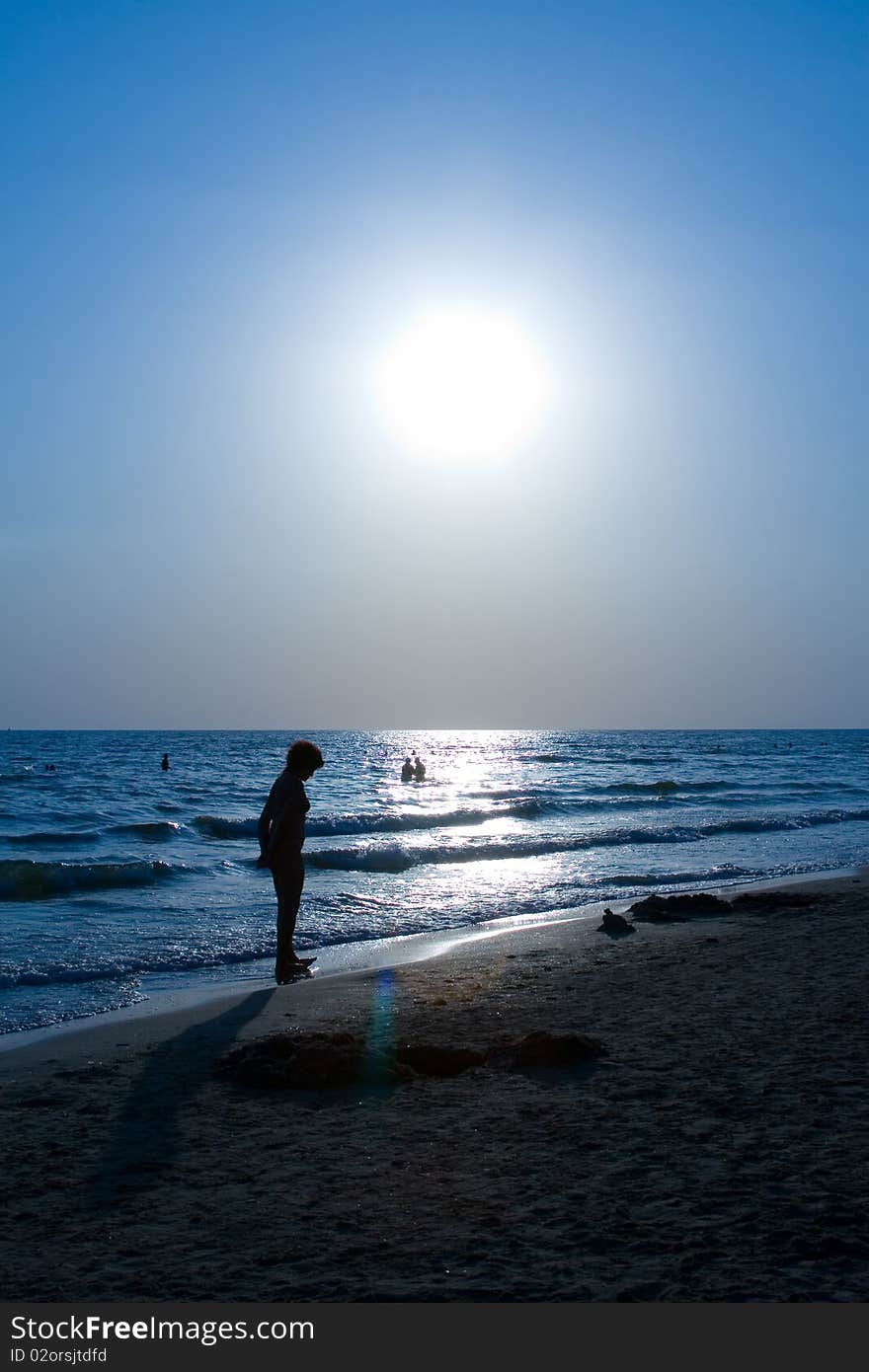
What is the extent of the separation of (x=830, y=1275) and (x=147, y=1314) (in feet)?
6.85

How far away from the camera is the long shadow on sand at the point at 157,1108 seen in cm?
430

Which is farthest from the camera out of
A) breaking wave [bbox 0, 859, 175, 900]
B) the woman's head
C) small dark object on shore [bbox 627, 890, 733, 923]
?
breaking wave [bbox 0, 859, 175, 900]

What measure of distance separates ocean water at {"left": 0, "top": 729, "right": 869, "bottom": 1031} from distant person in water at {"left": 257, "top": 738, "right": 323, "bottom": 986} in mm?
699

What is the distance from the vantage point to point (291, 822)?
932cm

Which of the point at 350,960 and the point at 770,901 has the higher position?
the point at 770,901

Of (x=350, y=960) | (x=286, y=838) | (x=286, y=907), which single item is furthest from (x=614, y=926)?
(x=286, y=838)

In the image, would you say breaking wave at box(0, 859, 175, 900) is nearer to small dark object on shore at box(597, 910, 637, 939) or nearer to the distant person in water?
the distant person in water

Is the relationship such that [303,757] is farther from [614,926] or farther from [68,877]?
[68,877]

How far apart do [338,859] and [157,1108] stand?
14.3m

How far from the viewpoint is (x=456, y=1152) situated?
4535 mm

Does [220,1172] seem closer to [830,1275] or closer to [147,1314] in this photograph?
[147,1314]

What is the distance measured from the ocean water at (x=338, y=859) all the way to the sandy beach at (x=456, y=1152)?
2525 millimetres

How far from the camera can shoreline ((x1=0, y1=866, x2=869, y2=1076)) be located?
7.54m

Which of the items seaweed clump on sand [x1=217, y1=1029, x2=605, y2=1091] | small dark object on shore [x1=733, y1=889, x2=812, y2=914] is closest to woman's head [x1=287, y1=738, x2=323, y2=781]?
seaweed clump on sand [x1=217, y1=1029, x2=605, y2=1091]
